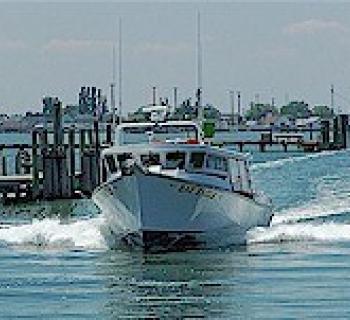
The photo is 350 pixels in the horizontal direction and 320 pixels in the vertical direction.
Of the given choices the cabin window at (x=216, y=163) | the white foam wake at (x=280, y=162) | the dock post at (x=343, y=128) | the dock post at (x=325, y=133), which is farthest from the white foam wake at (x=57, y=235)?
the dock post at (x=325, y=133)

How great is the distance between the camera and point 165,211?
147ft

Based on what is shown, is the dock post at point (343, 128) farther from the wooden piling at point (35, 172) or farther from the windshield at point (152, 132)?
the windshield at point (152, 132)

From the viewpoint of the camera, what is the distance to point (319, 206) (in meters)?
66.9

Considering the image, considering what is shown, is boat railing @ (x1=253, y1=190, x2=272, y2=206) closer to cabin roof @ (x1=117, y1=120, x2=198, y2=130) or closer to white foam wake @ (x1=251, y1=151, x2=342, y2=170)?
cabin roof @ (x1=117, y1=120, x2=198, y2=130)

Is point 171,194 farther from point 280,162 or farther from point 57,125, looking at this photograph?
point 280,162

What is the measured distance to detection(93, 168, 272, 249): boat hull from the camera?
146ft

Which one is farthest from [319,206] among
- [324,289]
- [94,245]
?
[324,289]

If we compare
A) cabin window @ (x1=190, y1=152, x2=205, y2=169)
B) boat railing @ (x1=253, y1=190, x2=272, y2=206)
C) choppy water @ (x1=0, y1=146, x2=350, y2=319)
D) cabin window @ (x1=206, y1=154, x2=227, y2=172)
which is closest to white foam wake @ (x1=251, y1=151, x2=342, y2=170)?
choppy water @ (x1=0, y1=146, x2=350, y2=319)

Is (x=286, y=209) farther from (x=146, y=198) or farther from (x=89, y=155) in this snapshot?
(x=146, y=198)

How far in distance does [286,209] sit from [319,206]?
144cm

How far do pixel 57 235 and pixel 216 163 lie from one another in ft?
27.1

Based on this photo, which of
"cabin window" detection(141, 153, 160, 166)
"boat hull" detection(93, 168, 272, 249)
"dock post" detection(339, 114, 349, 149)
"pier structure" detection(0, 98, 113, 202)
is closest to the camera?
"boat hull" detection(93, 168, 272, 249)

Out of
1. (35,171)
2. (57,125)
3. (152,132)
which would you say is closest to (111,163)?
(152,132)

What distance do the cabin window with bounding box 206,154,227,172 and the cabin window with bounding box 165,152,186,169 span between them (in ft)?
3.15
